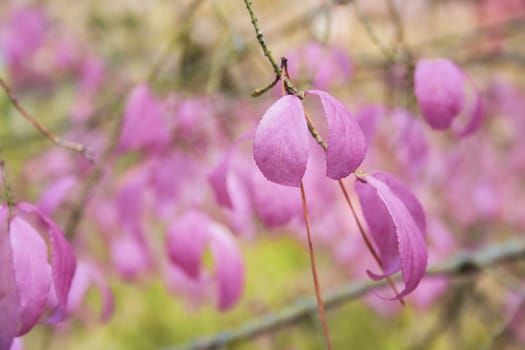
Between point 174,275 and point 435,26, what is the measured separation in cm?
311

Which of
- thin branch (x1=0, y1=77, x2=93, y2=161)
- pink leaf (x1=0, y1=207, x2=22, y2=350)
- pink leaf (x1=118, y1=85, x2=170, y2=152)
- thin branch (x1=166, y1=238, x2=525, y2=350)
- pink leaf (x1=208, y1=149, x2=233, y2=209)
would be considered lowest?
thin branch (x1=166, y1=238, x2=525, y2=350)

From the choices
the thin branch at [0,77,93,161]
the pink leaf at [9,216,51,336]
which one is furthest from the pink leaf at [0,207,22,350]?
the thin branch at [0,77,93,161]

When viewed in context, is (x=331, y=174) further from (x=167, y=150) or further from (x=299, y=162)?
(x=167, y=150)

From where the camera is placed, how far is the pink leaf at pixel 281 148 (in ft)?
1.25

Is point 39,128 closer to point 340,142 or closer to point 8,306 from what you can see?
point 8,306

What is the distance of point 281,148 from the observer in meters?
0.38

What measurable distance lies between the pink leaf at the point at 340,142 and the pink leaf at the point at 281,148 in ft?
0.07

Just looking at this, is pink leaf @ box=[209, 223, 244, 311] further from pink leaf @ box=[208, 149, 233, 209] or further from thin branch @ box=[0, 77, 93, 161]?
thin branch @ box=[0, 77, 93, 161]

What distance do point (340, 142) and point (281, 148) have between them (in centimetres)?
4

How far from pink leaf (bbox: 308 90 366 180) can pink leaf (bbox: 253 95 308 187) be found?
2cm

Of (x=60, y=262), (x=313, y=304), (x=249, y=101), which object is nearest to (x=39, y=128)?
(x=60, y=262)

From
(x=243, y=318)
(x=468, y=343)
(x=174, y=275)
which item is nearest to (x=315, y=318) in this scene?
(x=174, y=275)

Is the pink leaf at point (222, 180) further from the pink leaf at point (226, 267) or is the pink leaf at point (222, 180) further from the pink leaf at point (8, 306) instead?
the pink leaf at point (8, 306)

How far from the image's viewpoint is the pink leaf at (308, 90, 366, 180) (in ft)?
1.30
